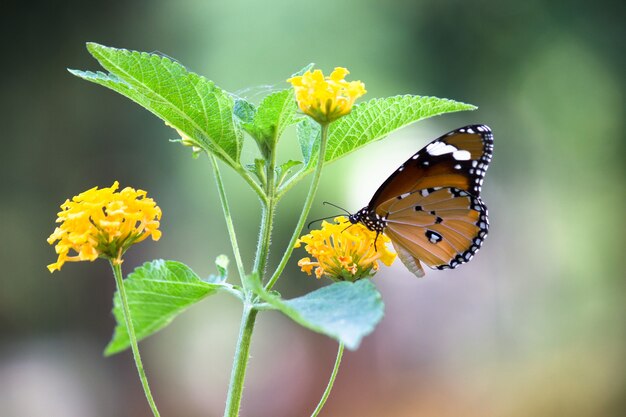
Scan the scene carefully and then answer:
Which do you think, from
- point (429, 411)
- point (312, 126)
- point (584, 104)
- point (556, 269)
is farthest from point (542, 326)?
point (312, 126)

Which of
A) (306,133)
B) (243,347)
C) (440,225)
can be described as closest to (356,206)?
(440,225)

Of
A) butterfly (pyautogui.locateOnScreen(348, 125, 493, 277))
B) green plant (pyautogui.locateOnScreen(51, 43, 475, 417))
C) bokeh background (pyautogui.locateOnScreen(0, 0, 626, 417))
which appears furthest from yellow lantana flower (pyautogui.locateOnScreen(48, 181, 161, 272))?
bokeh background (pyautogui.locateOnScreen(0, 0, 626, 417))

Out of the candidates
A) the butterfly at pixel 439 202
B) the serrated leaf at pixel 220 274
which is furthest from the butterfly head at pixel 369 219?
the serrated leaf at pixel 220 274

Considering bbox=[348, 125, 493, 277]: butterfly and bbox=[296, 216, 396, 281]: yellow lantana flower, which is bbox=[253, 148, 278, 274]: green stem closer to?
bbox=[296, 216, 396, 281]: yellow lantana flower

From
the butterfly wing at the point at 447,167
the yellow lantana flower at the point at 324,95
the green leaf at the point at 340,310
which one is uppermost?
the butterfly wing at the point at 447,167

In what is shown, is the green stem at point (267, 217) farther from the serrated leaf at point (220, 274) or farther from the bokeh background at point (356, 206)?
the bokeh background at point (356, 206)

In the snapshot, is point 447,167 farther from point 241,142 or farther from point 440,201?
point 241,142

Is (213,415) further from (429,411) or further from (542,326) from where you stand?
(542,326)
